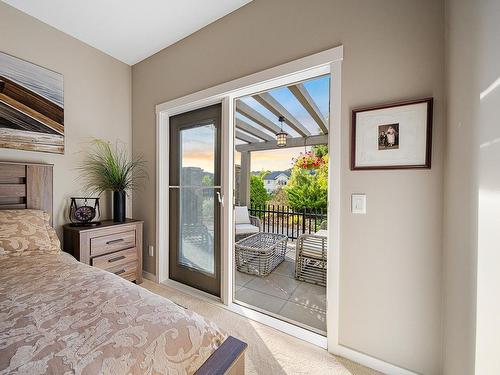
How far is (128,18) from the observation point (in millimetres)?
2061

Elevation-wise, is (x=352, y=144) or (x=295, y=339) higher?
(x=352, y=144)

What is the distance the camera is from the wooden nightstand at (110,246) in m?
2.04

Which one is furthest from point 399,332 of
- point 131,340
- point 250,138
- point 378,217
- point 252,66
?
point 250,138

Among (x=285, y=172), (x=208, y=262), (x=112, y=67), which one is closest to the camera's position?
(x=208, y=262)

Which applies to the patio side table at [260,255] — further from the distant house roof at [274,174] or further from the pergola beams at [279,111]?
the pergola beams at [279,111]

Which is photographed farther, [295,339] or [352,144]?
[295,339]

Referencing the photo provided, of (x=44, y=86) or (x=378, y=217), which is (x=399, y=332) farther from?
(x=44, y=86)

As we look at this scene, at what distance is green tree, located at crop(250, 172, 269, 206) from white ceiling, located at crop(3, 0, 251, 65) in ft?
10.6

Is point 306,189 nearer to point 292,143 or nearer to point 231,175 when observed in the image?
point 292,143

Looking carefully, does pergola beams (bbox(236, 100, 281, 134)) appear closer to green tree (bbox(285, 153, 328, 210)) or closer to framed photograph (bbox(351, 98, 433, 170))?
green tree (bbox(285, 153, 328, 210))

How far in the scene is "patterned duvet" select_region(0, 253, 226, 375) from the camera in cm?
61

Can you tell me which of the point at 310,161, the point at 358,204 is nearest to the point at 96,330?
the point at 358,204

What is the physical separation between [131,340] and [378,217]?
1.41m

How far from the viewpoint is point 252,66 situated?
1874 millimetres
